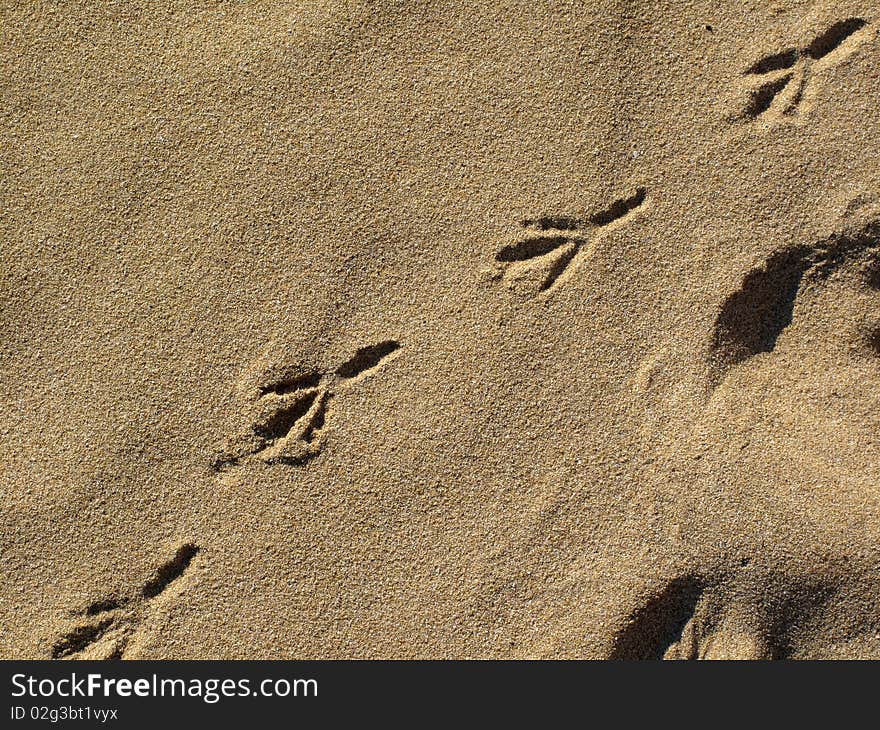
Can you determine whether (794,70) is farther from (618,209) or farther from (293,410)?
(293,410)

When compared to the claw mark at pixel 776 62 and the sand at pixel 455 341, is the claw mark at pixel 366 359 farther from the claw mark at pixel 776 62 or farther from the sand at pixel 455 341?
the claw mark at pixel 776 62

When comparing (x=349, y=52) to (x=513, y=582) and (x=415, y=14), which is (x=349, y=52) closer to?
(x=415, y=14)

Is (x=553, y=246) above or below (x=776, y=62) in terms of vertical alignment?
below

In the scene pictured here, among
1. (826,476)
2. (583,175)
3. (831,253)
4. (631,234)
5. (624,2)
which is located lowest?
(826,476)

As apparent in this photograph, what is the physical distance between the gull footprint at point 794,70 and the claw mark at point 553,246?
34 centimetres

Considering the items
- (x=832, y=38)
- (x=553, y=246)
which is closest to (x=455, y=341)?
(x=553, y=246)

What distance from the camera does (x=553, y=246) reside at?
167 centimetres

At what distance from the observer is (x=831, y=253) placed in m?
1.63

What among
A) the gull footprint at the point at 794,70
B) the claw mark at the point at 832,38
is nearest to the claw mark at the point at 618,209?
the gull footprint at the point at 794,70

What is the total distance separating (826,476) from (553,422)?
61cm

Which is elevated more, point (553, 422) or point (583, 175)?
point (583, 175)

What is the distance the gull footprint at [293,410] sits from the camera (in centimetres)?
167

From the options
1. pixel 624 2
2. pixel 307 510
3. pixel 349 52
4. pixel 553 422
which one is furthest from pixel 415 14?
pixel 307 510

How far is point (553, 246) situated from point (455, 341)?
1.01ft
